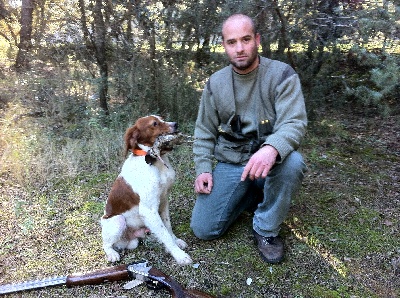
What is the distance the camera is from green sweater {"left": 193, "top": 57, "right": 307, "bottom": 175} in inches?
120

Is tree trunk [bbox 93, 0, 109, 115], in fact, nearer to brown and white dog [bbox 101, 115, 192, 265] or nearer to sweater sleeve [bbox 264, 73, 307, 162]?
brown and white dog [bbox 101, 115, 192, 265]

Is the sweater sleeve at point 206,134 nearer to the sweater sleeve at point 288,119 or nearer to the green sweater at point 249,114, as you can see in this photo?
the green sweater at point 249,114

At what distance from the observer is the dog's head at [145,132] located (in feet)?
10.5

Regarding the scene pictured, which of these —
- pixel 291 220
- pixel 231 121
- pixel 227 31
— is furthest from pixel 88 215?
pixel 227 31

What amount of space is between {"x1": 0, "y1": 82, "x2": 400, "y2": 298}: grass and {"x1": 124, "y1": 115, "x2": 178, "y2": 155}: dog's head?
3.05 feet

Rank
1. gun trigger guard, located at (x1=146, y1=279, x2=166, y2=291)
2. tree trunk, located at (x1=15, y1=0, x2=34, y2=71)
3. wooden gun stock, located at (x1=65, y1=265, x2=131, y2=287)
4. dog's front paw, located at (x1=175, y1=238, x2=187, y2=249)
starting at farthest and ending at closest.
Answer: tree trunk, located at (x1=15, y1=0, x2=34, y2=71)
dog's front paw, located at (x1=175, y1=238, x2=187, y2=249)
wooden gun stock, located at (x1=65, y1=265, x2=131, y2=287)
gun trigger guard, located at (x1=146, y1=279, x2=166, y2=291)

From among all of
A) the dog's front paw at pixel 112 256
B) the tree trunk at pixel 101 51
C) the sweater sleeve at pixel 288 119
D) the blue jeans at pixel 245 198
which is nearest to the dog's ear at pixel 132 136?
the blue jeans at pixel 245 198

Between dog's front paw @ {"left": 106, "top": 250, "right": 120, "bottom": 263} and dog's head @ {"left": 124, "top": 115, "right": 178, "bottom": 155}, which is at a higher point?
dog's head @ {"left": 124, "top": 115, "right": 178, "bottom": 155}

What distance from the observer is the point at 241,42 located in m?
3.18

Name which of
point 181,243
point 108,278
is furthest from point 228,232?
point 108,278

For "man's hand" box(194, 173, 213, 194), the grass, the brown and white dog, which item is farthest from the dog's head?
the grass

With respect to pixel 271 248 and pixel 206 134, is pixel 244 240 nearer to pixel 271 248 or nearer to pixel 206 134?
pixel 271 248

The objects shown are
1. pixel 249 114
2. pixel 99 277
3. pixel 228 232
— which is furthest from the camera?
pixel 228 232

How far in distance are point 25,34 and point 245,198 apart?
17.2ft
